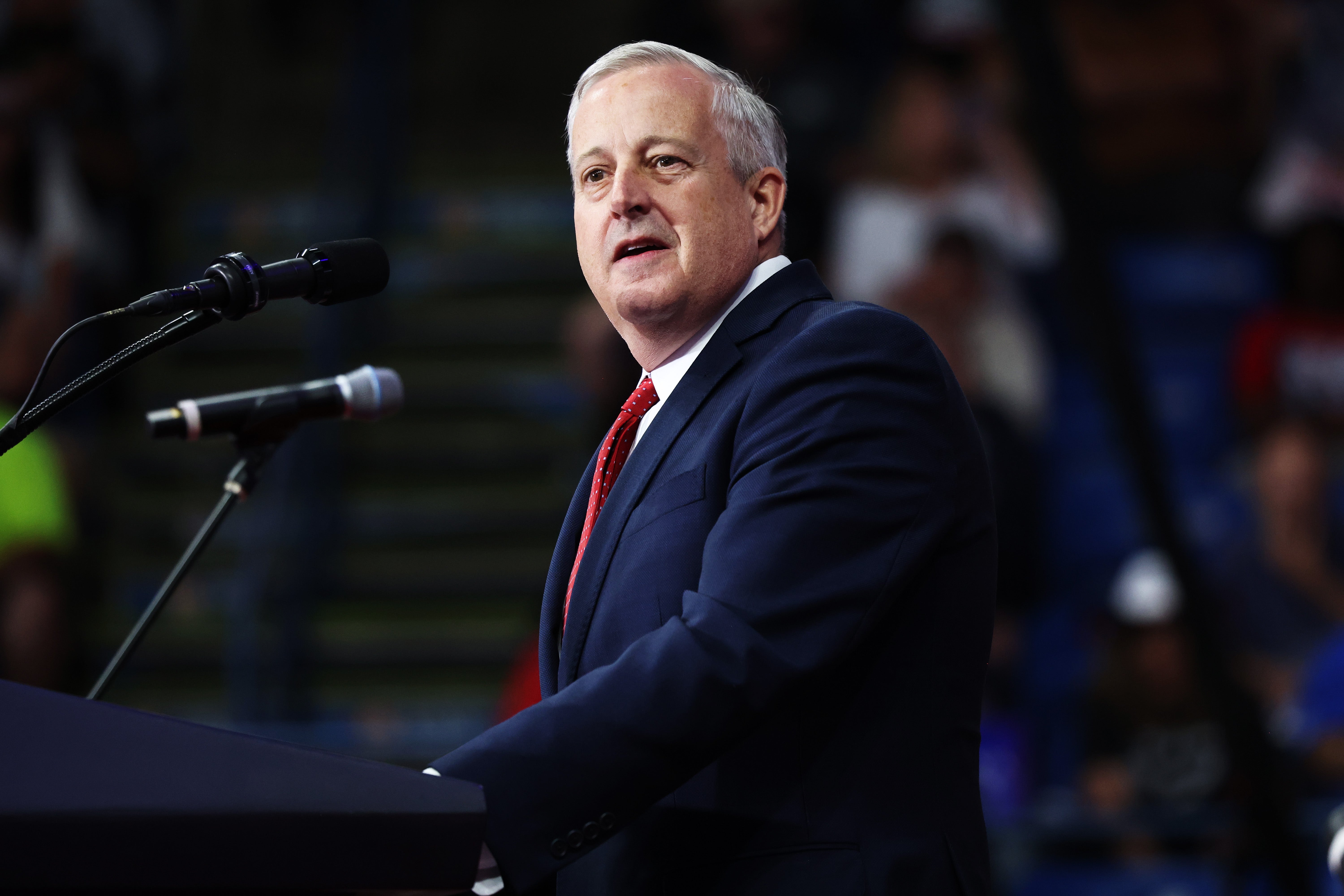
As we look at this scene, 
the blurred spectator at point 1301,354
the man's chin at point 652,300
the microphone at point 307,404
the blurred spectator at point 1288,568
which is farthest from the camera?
the blurred spectator at point 1301,354

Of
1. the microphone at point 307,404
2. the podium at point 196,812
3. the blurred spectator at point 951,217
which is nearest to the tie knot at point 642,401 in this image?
the microphone at point 307,404

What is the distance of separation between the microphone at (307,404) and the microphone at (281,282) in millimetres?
341

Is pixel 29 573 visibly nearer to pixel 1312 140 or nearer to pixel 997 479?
pixel 997 479

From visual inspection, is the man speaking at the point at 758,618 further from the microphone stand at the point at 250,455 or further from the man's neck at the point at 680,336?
the microphone stand at the point at 250,455

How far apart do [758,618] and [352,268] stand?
0.66 metres

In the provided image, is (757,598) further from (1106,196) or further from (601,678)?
(1106,196)

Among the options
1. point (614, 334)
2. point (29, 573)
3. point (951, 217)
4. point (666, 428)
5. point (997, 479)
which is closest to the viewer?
point (666, 428)

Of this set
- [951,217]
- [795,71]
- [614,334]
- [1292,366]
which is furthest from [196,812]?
[795,71]

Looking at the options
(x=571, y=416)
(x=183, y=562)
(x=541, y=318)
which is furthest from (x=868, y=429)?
(x=541, y=318)

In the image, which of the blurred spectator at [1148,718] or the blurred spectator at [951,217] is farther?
the blurred spectator at [951,217]

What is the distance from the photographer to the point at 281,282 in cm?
178

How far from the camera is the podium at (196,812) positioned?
4.00 ft

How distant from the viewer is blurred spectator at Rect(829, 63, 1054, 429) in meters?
6.09

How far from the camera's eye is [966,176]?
6.55 metres
